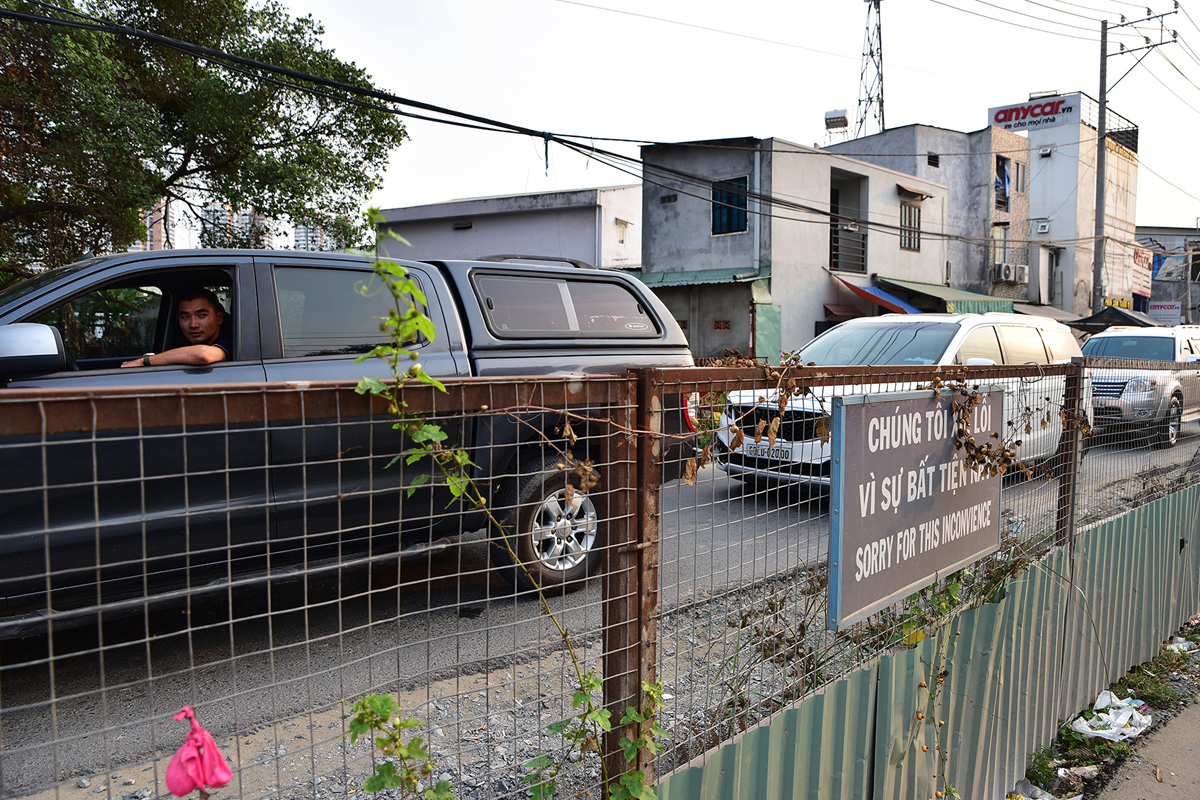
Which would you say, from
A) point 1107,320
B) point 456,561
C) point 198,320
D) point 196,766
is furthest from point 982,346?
point 1107,320

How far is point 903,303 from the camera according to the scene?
77.0 ft

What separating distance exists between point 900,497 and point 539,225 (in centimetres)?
2495

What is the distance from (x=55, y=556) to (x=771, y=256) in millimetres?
19199

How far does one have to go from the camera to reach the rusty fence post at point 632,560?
1844mm

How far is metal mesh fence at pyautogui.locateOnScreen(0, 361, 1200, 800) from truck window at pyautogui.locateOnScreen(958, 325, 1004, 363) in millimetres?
3017

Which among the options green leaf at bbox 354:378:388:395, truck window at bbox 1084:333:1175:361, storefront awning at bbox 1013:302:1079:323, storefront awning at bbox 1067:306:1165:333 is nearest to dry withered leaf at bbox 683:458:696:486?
green leaf at bbox 354:378:388:395

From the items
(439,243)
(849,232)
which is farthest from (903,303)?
(439,243)

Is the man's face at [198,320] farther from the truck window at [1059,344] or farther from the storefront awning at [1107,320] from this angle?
the storefront awning at [1107,320]

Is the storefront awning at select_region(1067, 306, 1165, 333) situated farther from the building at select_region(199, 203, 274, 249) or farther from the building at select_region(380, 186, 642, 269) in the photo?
the building at select_region(199, 203, 274, 249)

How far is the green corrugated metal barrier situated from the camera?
91.6 inches

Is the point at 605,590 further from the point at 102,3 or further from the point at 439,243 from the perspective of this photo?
the point at 439,243

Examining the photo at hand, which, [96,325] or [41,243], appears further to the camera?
[41,243]

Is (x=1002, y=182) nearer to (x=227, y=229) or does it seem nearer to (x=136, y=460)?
(x=227, y=229)

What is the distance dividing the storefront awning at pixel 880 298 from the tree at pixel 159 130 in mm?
13768
